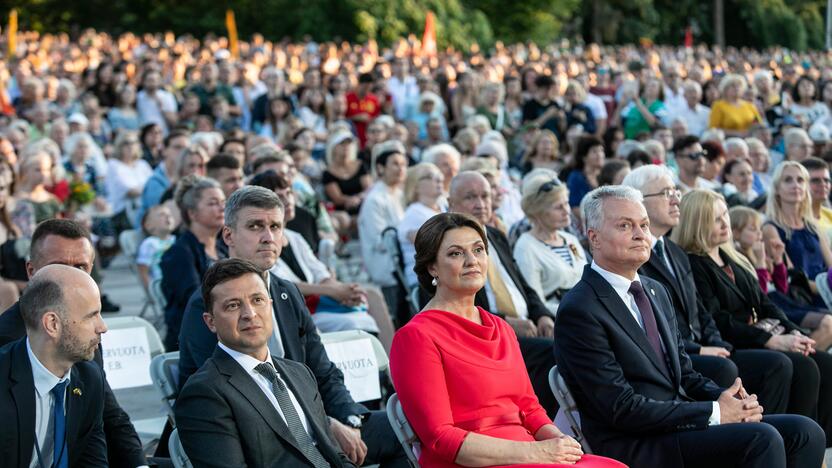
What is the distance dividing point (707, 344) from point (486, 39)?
32201 millimetres

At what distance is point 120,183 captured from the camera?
11992mm

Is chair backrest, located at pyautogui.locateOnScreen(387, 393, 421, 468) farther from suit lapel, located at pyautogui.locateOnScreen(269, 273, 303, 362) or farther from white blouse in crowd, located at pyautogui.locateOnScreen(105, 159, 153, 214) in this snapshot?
white blouse in crowd, located at pyautogui.locateOnScreen(105, 159, 153, 214)

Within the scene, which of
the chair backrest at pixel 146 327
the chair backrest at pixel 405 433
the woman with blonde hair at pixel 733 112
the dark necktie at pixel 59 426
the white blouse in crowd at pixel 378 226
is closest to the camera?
the dark necktie at pixel 59 426

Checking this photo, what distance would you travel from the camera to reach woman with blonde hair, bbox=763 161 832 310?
825 cm

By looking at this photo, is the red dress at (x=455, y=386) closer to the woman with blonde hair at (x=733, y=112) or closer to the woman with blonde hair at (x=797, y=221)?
the woman with blonde hair at (x=797, y=221)

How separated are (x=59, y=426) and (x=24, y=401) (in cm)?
17

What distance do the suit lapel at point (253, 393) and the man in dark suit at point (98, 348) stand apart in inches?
20.4

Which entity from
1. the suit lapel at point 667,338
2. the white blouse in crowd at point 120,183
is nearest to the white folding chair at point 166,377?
the suit lapel at point 667,338

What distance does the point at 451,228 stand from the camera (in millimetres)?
4715

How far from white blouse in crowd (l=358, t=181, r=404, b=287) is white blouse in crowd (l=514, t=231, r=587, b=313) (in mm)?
1979

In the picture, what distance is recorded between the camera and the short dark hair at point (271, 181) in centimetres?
726

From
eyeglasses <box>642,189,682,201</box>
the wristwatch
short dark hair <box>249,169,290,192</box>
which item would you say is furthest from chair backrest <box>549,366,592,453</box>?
short dark hair <box>249,169,290,192</box>

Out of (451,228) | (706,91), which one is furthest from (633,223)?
(706,91)

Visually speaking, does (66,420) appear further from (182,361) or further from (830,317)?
(830,317)
